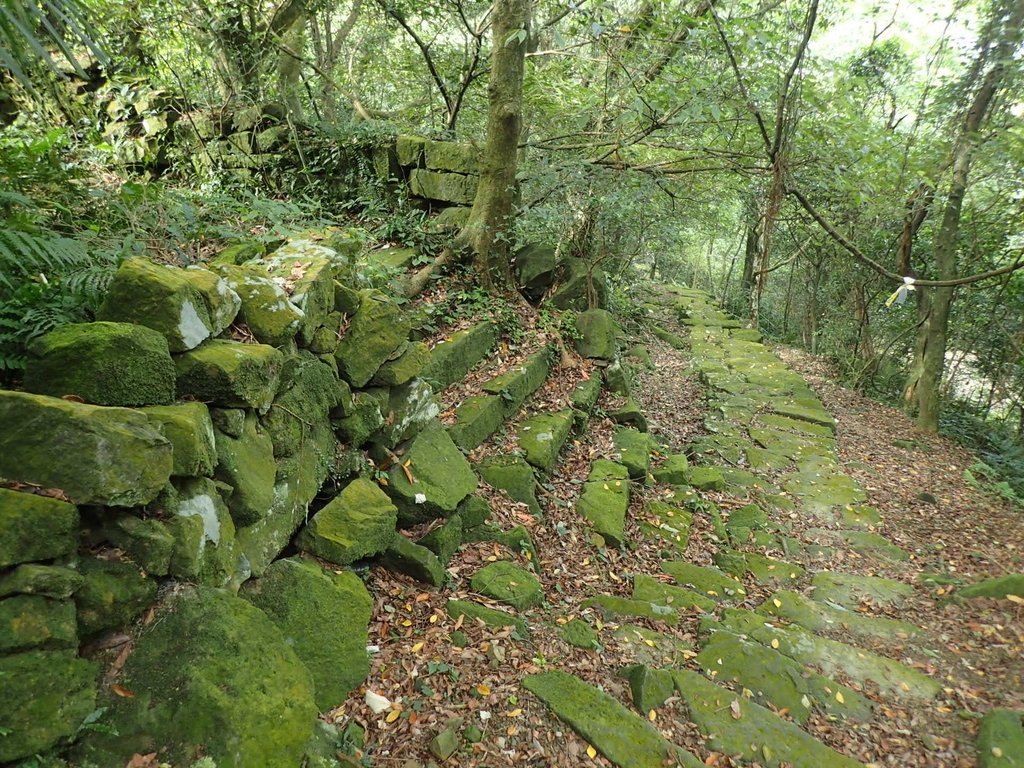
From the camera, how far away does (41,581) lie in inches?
→ 65.2

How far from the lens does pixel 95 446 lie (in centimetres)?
182

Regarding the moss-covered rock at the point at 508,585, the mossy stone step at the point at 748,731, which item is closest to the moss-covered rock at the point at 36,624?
the moss-covered rock at the point at 508,585

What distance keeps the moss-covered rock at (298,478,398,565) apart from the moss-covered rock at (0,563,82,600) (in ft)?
4.67

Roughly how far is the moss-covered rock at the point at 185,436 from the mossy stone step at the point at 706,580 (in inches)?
155

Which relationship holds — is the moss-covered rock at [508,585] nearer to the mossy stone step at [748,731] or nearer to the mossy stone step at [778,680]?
the mossy stone step at [748,731]

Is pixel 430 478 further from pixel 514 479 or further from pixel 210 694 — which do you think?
pixel 210 694

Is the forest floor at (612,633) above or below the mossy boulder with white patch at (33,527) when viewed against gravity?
below

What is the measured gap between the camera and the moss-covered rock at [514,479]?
4899 mm

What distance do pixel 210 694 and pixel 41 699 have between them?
51 cm

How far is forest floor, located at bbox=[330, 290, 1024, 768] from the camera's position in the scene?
107 inches

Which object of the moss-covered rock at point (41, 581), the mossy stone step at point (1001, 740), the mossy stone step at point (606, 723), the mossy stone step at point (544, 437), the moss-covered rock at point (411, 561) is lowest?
the mossy stone step at point (1001, 740)

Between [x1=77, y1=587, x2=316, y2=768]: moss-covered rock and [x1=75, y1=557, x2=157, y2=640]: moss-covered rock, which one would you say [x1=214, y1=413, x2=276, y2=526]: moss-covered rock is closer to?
[x1=77, y1=587, x2=316, y2=768]: moss-covered rock

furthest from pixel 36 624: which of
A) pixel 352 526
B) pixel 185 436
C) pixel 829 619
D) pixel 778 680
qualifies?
pixel 829 619

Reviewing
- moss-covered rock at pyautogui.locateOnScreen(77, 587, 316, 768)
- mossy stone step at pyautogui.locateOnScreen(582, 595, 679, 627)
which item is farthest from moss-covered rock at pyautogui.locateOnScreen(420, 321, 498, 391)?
moss-covered rock at pyautogui.locateOnScreen(77, 587, 316, 768)
